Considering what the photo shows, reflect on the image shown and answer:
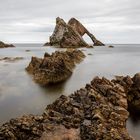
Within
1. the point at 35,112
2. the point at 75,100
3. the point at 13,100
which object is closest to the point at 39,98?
the point at 13,100

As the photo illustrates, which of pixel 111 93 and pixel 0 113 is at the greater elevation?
pixel 111 93

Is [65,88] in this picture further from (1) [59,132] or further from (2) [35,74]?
(1) [59,132]

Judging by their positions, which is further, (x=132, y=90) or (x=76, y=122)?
(x=132, y=90)

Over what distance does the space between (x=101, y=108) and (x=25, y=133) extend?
807cm

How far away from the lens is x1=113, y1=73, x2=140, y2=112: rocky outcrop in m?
41.8

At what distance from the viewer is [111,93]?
35.8 metres

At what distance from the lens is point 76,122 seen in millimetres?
28297

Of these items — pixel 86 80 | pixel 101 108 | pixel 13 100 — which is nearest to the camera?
pixel 101 108

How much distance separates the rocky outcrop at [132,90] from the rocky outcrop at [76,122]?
7.88 m

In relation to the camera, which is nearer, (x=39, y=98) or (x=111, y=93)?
(x=111, y=93)

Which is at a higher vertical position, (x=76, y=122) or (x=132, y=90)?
(x=132, y=90)

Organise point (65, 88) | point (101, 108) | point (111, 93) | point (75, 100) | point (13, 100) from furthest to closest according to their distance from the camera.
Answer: point (65, 88)
point (13, 100)
point (111, 93)
point (75, 100)
point (101, 108)

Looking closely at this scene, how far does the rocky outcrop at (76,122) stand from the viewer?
84.8ft

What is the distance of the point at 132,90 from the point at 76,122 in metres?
17.5
